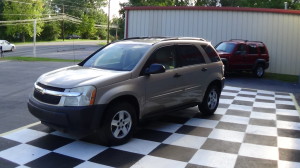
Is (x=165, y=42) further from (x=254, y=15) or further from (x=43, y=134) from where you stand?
(x=254, y=15)

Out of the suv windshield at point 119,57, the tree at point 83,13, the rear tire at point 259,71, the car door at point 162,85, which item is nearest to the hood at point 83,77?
the suv windshield at point 119,57

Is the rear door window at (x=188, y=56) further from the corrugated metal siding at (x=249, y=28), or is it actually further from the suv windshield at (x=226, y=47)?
the corrugated metal siding at (x=249, y=28)

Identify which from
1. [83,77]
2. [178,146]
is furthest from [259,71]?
[83,77]

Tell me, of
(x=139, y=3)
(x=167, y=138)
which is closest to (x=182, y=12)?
(x=167, y=138)

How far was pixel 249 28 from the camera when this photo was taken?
18844 millimetres

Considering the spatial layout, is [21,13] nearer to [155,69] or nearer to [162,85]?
[162,85]

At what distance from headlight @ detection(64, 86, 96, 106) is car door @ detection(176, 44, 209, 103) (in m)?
2.10

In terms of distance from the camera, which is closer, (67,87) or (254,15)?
(67,87)

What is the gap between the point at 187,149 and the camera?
534cm

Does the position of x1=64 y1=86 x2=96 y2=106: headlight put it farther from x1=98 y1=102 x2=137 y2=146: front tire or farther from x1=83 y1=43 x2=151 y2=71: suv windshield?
x1=83 y1=43 x2=151 y2=71: suv windshield

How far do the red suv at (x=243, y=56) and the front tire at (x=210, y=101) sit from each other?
777cm

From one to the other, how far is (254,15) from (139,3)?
106 feet

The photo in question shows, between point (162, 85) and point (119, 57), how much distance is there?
3.09 feet

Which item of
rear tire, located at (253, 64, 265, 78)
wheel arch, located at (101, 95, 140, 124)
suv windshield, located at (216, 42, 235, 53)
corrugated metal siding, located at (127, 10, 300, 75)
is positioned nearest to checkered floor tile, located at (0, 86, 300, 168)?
wheel arch, located at (101, 95, 140, 124)
